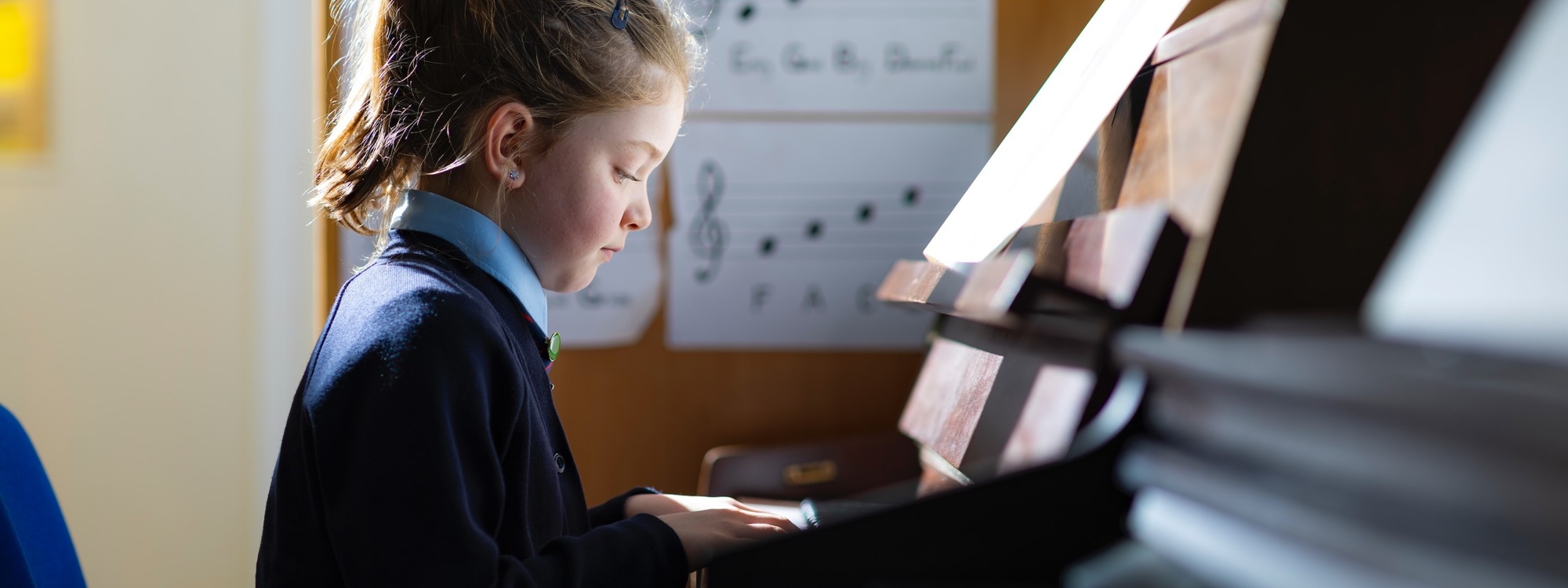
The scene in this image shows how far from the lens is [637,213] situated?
2.75ft

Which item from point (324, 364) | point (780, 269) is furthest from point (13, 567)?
point (780, 269)

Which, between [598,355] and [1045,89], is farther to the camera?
[598,355]

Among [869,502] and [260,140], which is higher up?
[260,140]

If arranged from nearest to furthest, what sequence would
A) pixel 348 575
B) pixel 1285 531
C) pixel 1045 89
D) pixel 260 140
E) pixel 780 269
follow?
pixel 1285 531, pixel 348 575, pixel 1045 89, pixel 780 269, pixel 260 140

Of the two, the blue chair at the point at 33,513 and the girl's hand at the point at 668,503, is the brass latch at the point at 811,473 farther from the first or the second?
the blue chair at the point at 33,513

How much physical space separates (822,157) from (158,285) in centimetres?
127

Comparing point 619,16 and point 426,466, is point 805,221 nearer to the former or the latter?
point 619,16

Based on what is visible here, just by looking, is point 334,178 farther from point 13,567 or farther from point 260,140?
point 260,140

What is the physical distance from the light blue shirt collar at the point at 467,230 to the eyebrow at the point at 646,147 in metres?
0.12

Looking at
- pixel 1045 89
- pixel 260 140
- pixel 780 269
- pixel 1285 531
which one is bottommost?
pixel 1285 531

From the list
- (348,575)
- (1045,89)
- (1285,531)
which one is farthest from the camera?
(1045,89)

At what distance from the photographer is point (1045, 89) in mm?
747

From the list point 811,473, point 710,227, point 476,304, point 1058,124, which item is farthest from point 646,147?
point 710,227

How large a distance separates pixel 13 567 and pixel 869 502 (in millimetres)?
597
